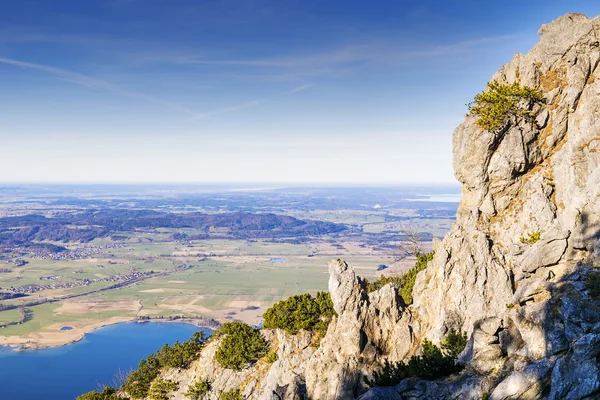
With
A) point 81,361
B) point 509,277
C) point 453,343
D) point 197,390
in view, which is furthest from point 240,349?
point 81,361

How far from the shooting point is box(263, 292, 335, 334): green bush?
4128 cm

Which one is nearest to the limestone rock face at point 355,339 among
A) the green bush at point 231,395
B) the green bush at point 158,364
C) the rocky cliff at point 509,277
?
the rocky cliff at point 509,277

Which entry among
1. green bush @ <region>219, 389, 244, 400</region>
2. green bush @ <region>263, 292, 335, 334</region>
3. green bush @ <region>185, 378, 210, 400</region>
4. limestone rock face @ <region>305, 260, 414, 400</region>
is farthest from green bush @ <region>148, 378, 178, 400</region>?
limestone rock face @ <region>305, 260, 414, 400</region>

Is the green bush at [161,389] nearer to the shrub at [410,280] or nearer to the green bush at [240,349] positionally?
the green bush at [240,349]

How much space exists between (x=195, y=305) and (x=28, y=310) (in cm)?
7484

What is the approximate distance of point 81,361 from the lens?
459 feet

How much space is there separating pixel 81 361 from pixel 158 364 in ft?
369

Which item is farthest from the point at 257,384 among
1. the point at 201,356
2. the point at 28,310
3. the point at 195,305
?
the point at 28,310

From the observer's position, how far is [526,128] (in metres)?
31.4

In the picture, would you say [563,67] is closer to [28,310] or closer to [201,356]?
[201,356]

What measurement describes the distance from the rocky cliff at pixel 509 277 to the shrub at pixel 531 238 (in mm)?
155

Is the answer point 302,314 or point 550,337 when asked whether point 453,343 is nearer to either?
point 550,337

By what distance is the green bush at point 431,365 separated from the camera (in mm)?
25016

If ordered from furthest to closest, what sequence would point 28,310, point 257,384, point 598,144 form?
point 28,310
point 257,384
point 598,144
